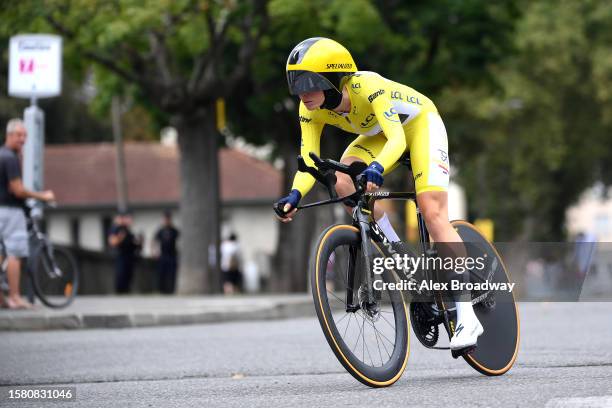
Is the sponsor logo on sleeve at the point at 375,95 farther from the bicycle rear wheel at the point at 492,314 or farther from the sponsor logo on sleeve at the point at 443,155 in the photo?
the bicycle rear wheel at the point at 492,314

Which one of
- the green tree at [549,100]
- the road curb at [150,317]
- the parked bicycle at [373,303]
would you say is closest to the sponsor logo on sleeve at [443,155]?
the parked bicycle at [373,303]

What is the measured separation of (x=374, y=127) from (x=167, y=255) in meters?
22.5

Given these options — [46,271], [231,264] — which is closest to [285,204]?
[46,271]

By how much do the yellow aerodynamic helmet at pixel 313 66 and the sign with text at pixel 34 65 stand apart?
856 centimetres

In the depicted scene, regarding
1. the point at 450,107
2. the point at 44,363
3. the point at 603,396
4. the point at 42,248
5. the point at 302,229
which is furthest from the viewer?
the point at 450,107

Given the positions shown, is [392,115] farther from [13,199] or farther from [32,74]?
[32,74]

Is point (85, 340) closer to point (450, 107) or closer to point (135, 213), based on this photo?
point (450, 107)

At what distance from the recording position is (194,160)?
27.2 m

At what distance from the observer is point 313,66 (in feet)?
21.9

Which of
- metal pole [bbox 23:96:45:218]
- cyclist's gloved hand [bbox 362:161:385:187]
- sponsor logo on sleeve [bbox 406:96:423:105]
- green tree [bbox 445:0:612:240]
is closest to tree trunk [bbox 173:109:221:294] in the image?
green tree [bbox 445:0:612:240]

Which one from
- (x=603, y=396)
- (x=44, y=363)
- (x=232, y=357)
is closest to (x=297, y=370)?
(x=232, y=357)

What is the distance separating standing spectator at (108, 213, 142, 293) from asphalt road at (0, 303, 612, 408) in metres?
14.2

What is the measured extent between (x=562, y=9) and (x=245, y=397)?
3520 cm

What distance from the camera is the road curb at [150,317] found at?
1324cm
